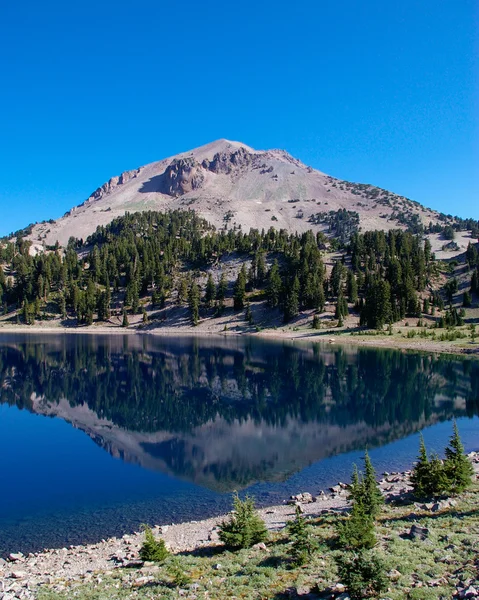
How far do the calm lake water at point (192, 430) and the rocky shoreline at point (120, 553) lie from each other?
5.28ft

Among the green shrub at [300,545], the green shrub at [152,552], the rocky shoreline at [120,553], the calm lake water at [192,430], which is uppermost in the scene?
the green shrub at [300,545]

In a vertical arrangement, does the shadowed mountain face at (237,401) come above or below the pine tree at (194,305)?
below

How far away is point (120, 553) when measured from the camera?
1602 centimetres

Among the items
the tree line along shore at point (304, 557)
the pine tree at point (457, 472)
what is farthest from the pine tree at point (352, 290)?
the tree line along shore at point (304, 557)

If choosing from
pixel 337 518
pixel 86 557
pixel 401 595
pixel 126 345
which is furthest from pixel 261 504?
pixel 126 345

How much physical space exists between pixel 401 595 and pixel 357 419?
31052 millimetres

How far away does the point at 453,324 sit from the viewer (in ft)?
326

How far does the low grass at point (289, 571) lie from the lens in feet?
36.4

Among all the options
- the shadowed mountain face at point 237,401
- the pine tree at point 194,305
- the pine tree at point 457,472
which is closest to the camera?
the pine tree at point 457,472

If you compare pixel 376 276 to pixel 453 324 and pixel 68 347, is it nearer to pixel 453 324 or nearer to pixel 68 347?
pixel 453 324

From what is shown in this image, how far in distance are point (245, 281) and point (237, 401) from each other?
312 ft

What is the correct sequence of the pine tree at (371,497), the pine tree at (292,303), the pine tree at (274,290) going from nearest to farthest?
the pine tree at (371,497), the pine tree at (292,303), the pine tree at (274,290)

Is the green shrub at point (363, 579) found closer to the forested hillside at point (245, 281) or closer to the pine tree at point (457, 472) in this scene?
the pine tree at point (457, 472)

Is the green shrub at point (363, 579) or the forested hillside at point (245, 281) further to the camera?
the forested hillside at point (245, 281)
